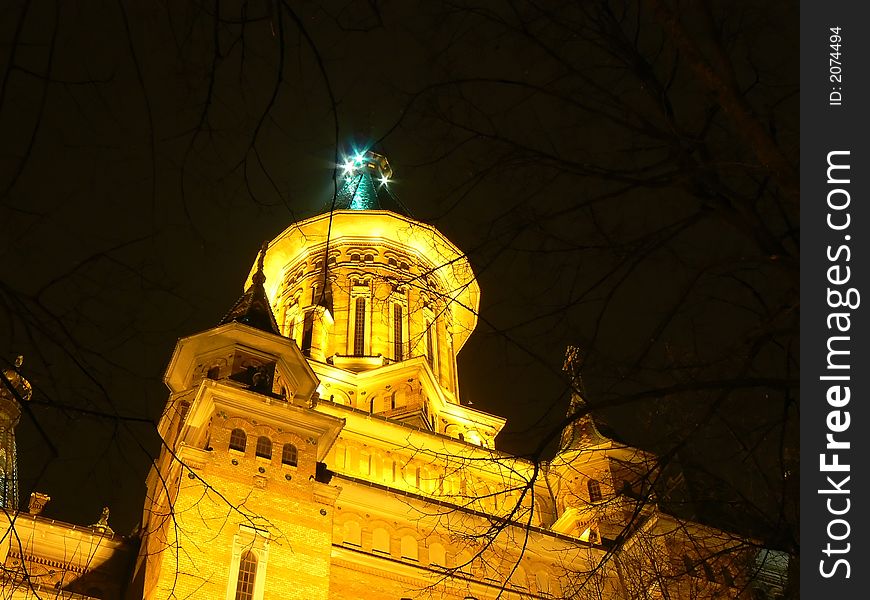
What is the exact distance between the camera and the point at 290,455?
71.5 feet

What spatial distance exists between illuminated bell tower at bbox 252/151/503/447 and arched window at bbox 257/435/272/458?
7133 mm

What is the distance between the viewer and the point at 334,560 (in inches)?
822

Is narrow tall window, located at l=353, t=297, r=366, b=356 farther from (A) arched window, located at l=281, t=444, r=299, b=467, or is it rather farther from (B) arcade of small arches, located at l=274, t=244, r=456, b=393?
(A) arched window, located at l=281, t=444, r=299, b=467

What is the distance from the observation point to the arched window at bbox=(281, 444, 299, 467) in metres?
21.6

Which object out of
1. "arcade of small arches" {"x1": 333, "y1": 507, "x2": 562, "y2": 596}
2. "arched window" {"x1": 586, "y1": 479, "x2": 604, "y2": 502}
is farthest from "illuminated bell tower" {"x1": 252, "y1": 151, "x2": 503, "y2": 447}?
"arcade of small arches" {"x1": 333, "y1": 507, "x2": 562, "y2": 596}

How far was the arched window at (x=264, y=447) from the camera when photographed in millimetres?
21384

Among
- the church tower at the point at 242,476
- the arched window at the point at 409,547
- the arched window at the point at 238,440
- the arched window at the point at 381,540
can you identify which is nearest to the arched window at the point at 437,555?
the arched window at the point at 409,547

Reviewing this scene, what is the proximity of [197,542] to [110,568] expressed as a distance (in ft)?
15.1

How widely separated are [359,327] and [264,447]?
13.9m

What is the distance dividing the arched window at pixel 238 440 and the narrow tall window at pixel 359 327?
1255cm

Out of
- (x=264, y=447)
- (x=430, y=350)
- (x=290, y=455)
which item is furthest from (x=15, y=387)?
(x=430, y=350)

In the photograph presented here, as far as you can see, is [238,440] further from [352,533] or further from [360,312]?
[360,312]
